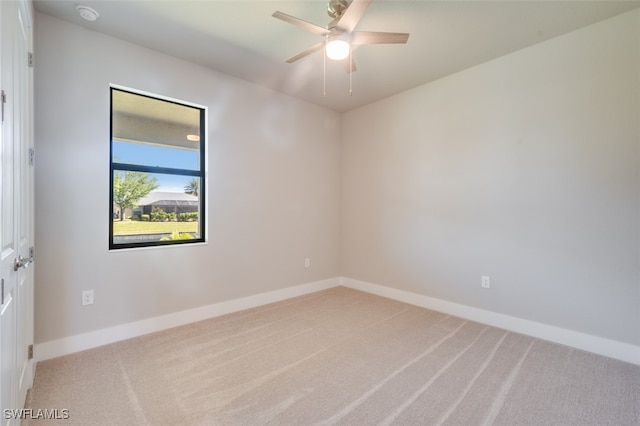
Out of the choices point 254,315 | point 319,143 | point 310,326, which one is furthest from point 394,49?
point 254,315

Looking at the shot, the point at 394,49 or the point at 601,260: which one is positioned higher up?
the point at 394,49

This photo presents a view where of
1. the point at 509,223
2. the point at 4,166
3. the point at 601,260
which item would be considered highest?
the point at 4,166

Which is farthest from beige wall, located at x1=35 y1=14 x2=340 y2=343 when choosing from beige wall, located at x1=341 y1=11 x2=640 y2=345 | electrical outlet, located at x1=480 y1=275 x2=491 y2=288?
electrical outlet, located at x1=480 y1=275 x2=491 y2=288

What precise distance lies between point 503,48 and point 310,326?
329 cm

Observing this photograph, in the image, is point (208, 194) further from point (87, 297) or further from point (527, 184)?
point (527, 184)

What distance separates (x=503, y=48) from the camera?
2.85m

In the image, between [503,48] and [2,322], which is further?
[503,48]

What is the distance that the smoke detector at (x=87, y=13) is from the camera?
2.27 m

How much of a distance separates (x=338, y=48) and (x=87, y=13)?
1.98 m

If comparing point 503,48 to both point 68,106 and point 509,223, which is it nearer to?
point 509,223

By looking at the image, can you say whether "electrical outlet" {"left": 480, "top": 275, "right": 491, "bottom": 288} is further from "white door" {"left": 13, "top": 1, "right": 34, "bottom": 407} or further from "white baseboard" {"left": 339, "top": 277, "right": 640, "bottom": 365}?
"white door" {"left": 13, "top": 1, "right": 34, "bottom": 407}

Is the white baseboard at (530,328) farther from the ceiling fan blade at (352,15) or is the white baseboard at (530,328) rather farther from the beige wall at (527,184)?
the ceiling fan blade at (352,15)

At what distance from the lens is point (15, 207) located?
5.14 feet

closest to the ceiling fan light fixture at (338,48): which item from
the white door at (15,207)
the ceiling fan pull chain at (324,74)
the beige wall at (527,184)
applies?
the ceiling fan pull chain at (324,74)
